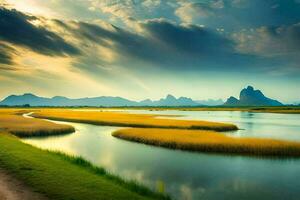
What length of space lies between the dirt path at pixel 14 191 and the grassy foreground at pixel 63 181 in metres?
0.43

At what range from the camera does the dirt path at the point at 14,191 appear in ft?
46.8

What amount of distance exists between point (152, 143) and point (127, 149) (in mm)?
4817

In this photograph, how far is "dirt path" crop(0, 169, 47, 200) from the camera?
14.3m

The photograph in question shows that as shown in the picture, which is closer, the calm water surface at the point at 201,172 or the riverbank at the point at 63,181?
the riverbank at the point at 63,181

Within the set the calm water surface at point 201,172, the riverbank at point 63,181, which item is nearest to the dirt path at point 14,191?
the riverbank at point 63,181

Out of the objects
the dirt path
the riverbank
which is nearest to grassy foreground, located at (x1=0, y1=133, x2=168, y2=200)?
the riverbank

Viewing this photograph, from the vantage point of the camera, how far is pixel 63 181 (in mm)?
17625

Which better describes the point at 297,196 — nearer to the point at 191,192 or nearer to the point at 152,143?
the point at 191,192

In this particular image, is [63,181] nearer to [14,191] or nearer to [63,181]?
[63,181]

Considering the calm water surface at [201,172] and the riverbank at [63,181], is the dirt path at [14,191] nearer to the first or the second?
the riverbank at [63,181]

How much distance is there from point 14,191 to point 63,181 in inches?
120

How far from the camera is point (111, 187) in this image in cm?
1783

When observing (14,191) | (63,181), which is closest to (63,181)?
(63,181)

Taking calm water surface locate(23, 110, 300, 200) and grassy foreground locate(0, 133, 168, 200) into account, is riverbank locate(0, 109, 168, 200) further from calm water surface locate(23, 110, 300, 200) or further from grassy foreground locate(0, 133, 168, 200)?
calm water surface locate(23, 110, 300, 200)
